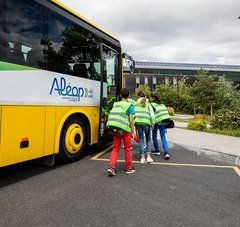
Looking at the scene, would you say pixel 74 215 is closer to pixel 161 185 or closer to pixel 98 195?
pixel 98 195

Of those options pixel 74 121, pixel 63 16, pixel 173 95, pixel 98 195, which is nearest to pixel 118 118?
pixel 74 121

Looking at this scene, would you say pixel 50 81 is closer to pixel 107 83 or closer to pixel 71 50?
pixel 71 50

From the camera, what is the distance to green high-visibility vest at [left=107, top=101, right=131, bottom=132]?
22.4ft

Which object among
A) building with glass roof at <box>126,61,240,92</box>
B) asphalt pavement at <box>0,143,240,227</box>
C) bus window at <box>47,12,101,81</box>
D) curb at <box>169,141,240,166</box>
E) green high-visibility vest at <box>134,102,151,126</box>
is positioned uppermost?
building with glass roof at <box>126,61,240,92</box>

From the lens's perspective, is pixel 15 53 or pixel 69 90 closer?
pixel 15 53

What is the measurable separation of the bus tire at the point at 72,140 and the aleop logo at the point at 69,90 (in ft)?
1.83

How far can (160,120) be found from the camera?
28.3 feet

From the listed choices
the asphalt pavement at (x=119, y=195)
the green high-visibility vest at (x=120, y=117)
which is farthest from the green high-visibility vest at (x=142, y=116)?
the green high-visibility vest at (x=120, y=117)

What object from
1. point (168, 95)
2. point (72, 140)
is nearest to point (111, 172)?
point (72, 140)

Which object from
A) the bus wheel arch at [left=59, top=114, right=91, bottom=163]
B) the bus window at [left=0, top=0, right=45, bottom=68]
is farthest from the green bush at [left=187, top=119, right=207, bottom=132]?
the bus window at [left=0, top=0, right=45, bottom=68]

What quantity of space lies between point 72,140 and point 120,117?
1436 mm

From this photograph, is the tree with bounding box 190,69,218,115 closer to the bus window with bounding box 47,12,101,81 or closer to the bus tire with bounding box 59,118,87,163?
the bus window with bounding box 47,12,101,81

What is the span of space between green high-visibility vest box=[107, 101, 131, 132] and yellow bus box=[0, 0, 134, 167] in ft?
3.61

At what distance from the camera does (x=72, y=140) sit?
25.0 ft
